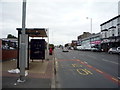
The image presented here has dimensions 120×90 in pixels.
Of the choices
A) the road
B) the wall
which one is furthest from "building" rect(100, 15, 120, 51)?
the road

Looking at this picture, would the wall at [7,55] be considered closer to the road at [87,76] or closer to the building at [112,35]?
the road at [87,76]

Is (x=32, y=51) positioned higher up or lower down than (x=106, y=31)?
lower down

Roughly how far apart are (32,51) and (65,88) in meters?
10.8

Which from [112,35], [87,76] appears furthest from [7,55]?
[112,35]

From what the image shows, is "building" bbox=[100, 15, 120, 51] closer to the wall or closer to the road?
the wall

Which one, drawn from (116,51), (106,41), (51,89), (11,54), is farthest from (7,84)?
(106,41)

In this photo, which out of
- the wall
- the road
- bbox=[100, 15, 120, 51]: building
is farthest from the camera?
bbox=[100, 15, 120, 51]: building

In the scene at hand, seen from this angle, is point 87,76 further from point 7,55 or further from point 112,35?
point 112,35

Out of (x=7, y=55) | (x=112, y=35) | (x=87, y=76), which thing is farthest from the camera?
(x=112, y=35)

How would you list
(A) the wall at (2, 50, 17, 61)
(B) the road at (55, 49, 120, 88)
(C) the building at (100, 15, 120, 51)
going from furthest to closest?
(C) the building at (100, 15, 120, 51) → (A) the wall at (2, 50, 17, 61) → (B) the road at (55, 49, 120, 88)

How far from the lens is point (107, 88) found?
26.6ft

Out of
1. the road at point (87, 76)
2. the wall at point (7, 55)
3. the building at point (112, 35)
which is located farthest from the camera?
the building at point (112, 35)

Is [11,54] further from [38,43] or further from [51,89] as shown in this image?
[51,89]

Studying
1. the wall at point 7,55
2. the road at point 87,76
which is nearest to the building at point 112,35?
the wall at point 7,55
